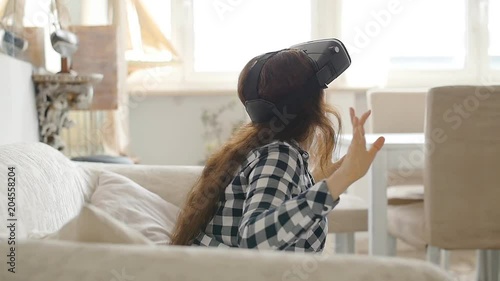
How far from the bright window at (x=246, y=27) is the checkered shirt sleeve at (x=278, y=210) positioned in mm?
3135

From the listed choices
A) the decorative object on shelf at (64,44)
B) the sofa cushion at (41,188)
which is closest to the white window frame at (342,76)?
the decorative object on shelf at (64,44)

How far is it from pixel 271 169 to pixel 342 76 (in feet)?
10.1

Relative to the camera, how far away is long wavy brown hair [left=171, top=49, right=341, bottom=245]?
1257 mm

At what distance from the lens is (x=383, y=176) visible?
90.0 inches

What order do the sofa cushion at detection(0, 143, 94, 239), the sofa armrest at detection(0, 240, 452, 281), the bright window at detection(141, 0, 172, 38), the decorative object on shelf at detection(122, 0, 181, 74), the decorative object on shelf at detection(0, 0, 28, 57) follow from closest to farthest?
the sofa armrest at detection(0, 240, 452, 281) → the sofa cushion at detection(0, 143, 94, 239) → the decorative object on shelf at detection(0, 0, 28, 57) → the decorative object on shelf at detection(122, 0, 181, 74) → the bright window at detection(141, 0, 172, 38)

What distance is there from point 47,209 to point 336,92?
2.95 m

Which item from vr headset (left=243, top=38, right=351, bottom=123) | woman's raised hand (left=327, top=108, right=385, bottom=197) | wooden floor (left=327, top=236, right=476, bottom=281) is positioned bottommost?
wooden floor (left=327, top=236, right=476, bottom=281)

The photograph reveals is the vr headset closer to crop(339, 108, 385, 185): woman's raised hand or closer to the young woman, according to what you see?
the young woman

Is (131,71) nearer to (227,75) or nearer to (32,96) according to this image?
(227,75)

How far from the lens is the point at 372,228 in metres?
2.33

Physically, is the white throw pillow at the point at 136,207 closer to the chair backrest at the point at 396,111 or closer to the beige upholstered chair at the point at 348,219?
the beige upholstered chair at the point at 348,219

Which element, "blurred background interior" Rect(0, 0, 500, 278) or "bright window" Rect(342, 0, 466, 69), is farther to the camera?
"bright window" Rect(342, 0, 466, 69)

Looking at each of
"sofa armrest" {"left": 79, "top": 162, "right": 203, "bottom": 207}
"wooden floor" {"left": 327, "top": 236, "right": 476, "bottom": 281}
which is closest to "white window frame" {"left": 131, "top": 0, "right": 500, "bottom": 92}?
"wooden floor" {"left": 327, "top": 236, "right": 476, "bottom": 281}

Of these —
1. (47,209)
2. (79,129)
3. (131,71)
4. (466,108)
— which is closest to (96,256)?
(47,209)
